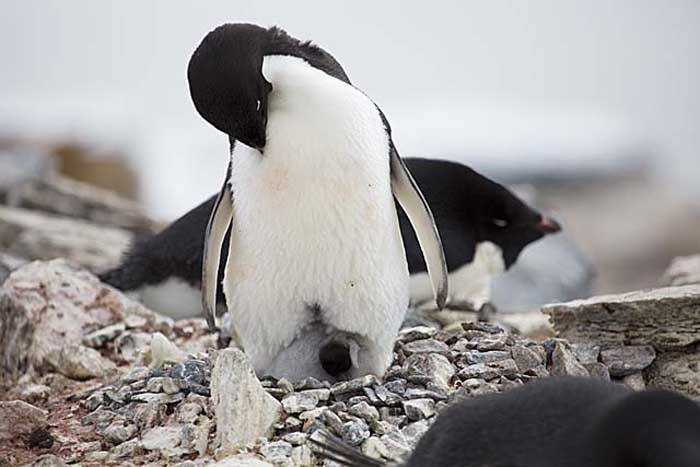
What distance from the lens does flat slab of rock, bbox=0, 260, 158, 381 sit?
382 cm

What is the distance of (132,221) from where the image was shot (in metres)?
6.73

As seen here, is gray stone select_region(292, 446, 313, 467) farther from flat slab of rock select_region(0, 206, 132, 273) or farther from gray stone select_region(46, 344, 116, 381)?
flat slab of rock select_region(0, 206, 132, 273)

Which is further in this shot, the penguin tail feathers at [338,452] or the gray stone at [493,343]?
the gray stone at [493,343]

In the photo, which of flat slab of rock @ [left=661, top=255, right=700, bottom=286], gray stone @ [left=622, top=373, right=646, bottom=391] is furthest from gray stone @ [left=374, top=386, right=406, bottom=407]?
flat slab of rock @ [left=661, top=255, right=700, bottom=286]

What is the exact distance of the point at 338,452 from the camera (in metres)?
2.51

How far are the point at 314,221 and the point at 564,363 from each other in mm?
741

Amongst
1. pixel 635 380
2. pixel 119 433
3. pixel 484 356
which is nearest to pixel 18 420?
pixel 119 433

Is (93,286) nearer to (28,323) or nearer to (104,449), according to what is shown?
(28,323)

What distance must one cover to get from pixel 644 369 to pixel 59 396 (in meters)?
1.66

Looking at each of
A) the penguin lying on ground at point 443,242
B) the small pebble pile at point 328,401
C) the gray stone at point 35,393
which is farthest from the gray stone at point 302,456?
the penguin lying on ground at point 443,242

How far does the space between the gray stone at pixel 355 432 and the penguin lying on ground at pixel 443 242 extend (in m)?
1.82

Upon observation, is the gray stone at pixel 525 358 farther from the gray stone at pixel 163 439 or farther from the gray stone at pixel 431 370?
the gray stone at pixel 163 439

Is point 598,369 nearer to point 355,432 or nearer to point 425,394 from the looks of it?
point 425,394

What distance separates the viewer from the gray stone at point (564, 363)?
10.0ft
